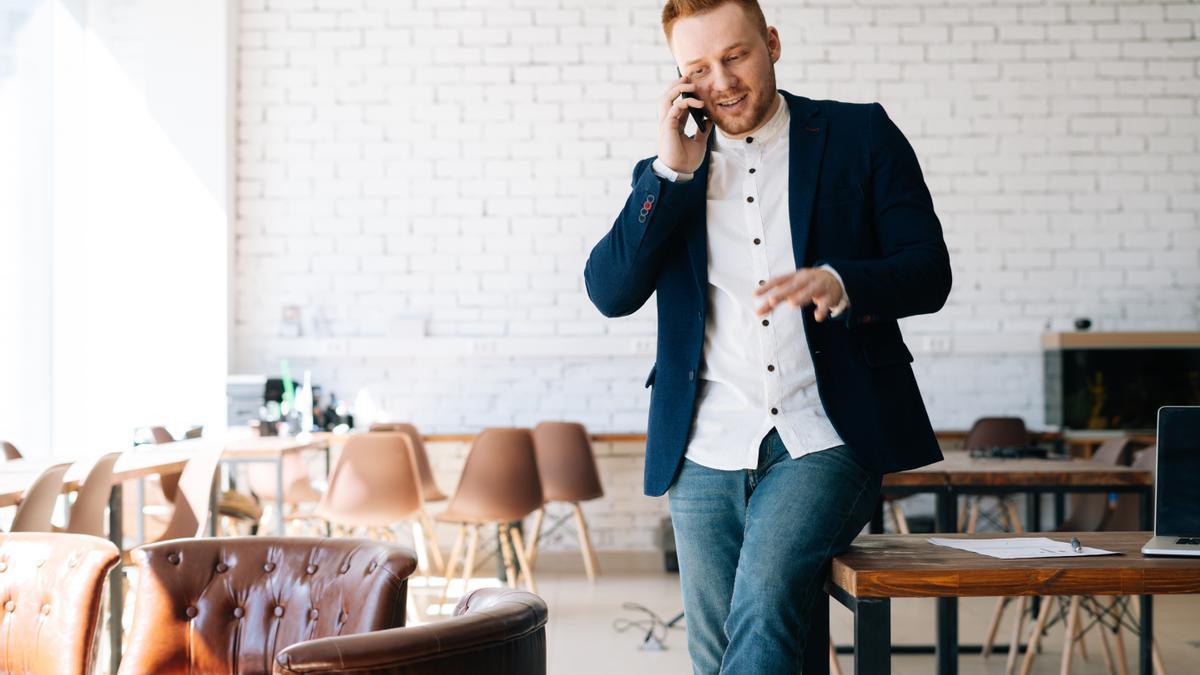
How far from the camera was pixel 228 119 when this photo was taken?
716cm

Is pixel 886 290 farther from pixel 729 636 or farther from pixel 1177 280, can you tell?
pixel 1177 280

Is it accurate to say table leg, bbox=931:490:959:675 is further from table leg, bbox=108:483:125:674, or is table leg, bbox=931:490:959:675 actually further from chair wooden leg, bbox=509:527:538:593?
table leg, bbox=108:483:125:674

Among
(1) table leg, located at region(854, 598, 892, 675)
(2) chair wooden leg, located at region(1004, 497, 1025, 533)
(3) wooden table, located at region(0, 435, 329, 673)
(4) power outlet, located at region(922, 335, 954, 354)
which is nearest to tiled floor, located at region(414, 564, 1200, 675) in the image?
(2) chair wooden leg, located at region(1004, 497, 1025, 533)

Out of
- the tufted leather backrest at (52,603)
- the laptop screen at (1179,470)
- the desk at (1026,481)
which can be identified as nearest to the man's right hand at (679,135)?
the laptop screen at (1179,470)

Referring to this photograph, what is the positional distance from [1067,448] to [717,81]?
17.9ft

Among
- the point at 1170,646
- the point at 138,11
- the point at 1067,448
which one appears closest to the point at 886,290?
the point at 1170,646

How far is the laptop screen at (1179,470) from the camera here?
1920 mm

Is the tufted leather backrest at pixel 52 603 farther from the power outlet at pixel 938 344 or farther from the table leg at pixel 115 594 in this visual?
the power outlet at pixel 938 344

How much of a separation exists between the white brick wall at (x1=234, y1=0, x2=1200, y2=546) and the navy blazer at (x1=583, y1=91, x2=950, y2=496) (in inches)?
208

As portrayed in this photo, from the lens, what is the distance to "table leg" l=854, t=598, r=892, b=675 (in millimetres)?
1682

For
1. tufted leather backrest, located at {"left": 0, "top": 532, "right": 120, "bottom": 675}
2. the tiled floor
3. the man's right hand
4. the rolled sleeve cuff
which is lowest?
the tiled floor

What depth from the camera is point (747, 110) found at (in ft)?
5.90

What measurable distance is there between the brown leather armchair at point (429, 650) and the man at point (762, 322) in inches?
13.7

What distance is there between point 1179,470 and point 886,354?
62 cm
